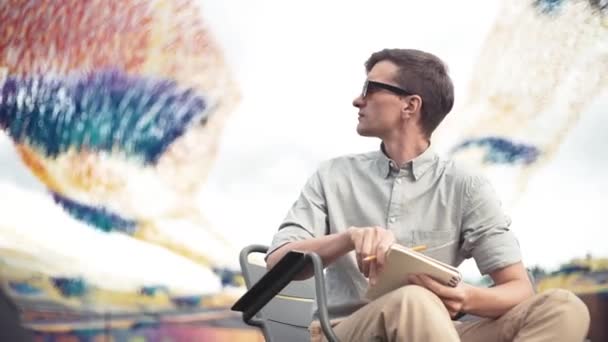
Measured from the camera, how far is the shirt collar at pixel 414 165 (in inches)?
75.0

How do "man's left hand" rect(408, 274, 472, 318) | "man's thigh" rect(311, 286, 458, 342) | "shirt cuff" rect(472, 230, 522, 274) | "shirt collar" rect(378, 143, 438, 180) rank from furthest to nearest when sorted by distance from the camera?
"shirt collar" rect(378, 143, 438, 180)
"shirt cuff" rect(472, 230, 522, 274)
"man's left hand" rect(408, 274, 472, 318)
"man's thigh" rect(311, 286, 458, 342)

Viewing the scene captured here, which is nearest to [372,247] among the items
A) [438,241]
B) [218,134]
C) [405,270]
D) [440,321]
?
[405,270]

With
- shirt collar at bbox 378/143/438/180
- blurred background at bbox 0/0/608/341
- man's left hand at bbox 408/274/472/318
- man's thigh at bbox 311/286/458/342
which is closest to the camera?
man's thigh at bbox 311/286/458/342

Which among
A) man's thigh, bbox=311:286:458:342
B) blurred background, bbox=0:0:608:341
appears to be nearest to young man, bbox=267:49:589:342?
man's thigh, bbox=311:286:458:342

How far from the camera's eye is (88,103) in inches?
123

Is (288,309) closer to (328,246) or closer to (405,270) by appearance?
(328,246)

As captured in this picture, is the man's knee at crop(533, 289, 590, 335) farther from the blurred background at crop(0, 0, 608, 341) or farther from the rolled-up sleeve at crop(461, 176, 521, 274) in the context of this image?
the blurred background at crop(0, 0, 608, 341)

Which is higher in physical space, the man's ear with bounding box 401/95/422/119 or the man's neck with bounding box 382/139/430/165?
the man's ear with bounding box 401/95/422/119

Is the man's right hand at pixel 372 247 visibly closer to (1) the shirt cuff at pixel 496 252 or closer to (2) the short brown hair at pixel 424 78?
(1) the shirt cuff at pixel 496 252

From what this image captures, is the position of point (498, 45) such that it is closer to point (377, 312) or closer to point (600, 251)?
point (600, 251)

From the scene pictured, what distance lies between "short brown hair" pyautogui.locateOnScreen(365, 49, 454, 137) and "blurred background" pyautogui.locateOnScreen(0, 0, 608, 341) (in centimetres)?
124

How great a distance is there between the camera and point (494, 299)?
5.46 feet

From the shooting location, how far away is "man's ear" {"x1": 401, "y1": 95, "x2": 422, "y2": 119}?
1.98 meters

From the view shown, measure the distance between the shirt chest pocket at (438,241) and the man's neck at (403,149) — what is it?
0.62ft
